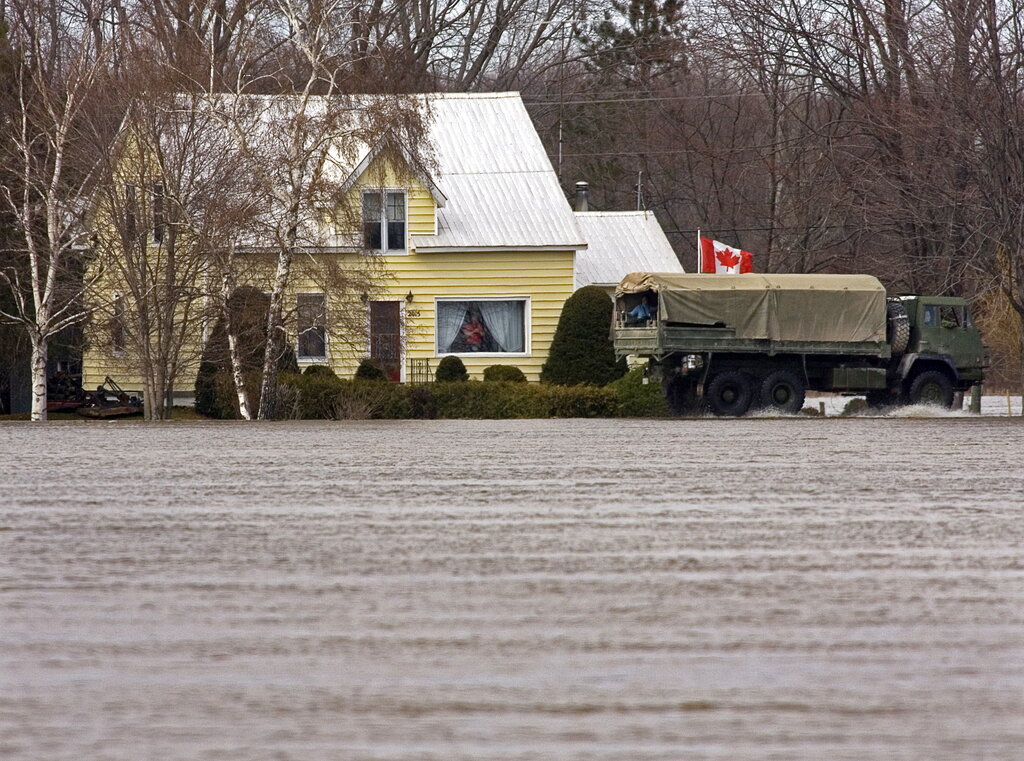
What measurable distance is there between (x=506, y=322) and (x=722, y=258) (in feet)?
20.3

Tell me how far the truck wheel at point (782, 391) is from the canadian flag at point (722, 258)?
8.70m

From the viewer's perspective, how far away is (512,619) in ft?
15.4

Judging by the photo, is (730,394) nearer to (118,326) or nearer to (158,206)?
(158,206)

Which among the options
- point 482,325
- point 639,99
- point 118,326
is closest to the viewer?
point 118,326

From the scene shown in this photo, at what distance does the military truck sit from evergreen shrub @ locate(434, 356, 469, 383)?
400 cm

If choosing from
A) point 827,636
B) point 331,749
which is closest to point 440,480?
point 827,636

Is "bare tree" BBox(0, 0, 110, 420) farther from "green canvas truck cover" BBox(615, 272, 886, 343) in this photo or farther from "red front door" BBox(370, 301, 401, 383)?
"green canvas truck cover" BBox(615, 272, 886, 343)

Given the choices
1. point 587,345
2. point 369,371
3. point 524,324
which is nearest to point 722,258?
point 524,324

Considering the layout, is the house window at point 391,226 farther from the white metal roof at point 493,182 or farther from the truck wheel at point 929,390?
the truck wheel at point 929,390

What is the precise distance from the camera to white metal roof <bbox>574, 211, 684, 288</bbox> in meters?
37.6

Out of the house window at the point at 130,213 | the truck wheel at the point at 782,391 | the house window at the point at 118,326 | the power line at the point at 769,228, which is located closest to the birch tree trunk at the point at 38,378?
the house window at the point at 118,326

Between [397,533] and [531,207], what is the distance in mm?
29854

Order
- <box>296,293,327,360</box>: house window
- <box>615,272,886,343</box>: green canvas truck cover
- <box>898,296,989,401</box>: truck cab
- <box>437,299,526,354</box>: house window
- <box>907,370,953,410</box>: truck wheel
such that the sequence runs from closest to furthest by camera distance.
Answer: <box>296,293,327,360</box>: house window
<box>615,272,886,343</box>: green canvas truck cover
<box>907,370,953,410</box>: truck wheel
<box>898,296,989,401</box>: truck cab
<box>437,299,526,354</box>: house window

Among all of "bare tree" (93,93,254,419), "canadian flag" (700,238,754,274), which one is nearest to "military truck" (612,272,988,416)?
"canadian flag" (700,238,754,274)
